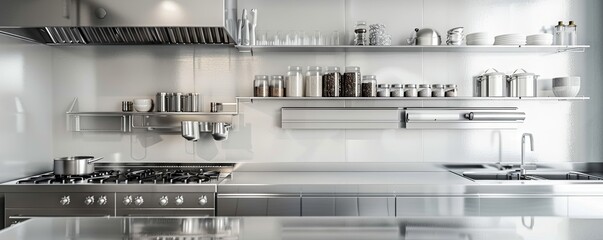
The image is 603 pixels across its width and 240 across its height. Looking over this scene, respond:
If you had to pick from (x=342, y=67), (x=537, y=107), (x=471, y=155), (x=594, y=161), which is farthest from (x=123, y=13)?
(x=594, y=161)

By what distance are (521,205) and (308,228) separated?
1.93 meters

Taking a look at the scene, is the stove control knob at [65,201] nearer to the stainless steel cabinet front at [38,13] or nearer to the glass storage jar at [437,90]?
the stainless steel cabinet front at [38,13]

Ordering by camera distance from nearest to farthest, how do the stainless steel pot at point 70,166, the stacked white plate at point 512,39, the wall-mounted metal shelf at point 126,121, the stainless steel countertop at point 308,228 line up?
1. the stainless steel countertop at point 308,228
2. the stainless steel pot at point 70,166
3. the stacked white plate at point 512,39
4. the wall-mounted metal shelf at point 126,121

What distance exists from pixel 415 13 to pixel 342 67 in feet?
2.31

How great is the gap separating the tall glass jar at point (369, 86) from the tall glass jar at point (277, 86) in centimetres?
60

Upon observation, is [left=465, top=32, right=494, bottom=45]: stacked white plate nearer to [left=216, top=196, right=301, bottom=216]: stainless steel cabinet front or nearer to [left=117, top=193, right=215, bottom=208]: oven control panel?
[left=216, top=196, right=301, bottom=216]: stainless steel cabinet front

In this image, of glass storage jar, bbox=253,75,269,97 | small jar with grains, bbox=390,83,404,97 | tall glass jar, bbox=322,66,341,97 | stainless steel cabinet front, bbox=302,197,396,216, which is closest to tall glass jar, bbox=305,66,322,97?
tall glass jar, bbox=322,66,341,97

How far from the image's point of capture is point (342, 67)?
11.3 feet

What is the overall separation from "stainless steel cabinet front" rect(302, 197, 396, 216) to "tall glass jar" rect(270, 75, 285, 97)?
2.84 ft

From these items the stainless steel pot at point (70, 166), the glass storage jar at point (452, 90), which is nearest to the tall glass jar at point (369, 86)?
the glass storage jar at point (452, 90)

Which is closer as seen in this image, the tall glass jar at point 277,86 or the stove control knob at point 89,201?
the stove control knob at point 89,201

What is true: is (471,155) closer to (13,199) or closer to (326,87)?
(326,87)

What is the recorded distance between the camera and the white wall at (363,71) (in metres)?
3.43

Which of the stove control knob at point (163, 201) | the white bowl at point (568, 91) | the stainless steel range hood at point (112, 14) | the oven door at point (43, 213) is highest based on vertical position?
the stainless steel range hood at point (112, 14)
